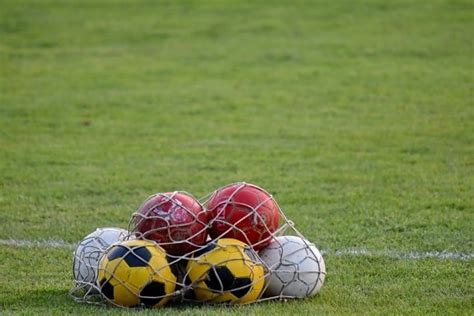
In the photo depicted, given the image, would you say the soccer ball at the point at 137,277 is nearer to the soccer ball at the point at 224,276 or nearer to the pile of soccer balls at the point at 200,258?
the pile of soccer balls at the point at 200,258

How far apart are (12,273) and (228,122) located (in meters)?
7.82

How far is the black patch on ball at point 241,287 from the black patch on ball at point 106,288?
2.56 ft

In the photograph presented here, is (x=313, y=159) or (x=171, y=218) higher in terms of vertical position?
(x=171, y=218)

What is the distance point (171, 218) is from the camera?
675 cm

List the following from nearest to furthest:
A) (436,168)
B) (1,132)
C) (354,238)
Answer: (354,238) → (436,168) → (1,132)

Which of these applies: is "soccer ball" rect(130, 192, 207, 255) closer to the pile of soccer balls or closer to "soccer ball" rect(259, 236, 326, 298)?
the pile of soccer balls

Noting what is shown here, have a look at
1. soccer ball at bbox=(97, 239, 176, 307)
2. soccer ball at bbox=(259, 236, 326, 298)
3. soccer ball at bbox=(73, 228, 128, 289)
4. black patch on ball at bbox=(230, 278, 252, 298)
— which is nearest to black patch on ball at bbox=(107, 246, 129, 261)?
soccer ball at bbox=(97, 239, 176, 307)

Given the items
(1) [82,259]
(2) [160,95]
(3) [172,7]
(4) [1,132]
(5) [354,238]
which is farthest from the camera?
(3) [172,7]

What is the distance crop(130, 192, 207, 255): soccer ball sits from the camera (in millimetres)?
6730

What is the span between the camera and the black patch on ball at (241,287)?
656cm

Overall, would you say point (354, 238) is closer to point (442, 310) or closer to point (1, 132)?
point (442, 310)

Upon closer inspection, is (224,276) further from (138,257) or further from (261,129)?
(261,129)

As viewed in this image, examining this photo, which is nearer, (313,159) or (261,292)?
(261,292)

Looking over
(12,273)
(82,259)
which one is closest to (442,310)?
(82,259)
